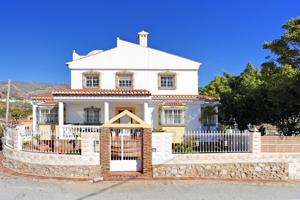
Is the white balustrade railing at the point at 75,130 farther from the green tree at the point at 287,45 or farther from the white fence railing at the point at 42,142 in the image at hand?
the green tree at the point at 287,45

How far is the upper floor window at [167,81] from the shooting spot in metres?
27.5

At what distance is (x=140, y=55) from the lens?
27.4 metres

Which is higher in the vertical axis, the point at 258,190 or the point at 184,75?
the point at 184,75

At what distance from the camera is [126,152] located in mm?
18812

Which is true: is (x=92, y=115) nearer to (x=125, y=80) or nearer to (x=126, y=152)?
(x=125, y=80)

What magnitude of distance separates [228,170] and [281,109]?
948cm

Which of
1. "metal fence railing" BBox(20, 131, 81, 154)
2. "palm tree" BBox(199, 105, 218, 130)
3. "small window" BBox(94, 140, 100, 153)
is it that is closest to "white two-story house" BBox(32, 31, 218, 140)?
"palm tree" BBox(199, 105, 218, 130)

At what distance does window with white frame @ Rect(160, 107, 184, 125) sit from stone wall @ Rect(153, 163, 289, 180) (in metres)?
7.72

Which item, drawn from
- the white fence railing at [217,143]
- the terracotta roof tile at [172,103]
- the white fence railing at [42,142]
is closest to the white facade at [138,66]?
the terracotta roof tile at [172,103]

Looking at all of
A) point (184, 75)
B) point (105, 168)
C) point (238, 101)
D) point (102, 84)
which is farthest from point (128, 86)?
point (105, 168)

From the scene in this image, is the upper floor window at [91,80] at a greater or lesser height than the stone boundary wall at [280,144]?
greater

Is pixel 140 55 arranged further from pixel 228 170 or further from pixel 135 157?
pixel 228 170

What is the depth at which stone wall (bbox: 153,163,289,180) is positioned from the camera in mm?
17766

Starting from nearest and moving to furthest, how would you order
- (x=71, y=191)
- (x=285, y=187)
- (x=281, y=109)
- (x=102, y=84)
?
(x=71, y=191) → (x=285, y=187) → (x=281, y=109) → (x=102, y=84)
